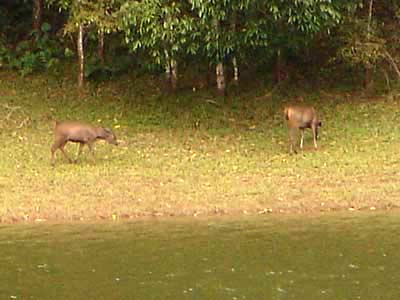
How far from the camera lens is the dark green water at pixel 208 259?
11.5m

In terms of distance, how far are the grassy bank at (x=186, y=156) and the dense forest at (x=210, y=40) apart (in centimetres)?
102

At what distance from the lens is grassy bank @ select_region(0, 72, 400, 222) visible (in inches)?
719

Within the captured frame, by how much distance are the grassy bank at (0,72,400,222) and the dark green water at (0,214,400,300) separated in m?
1.29

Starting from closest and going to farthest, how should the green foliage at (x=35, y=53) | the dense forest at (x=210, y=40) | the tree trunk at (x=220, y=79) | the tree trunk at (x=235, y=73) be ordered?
the dense forest at (x=210, y=40) → the tree trunk at (x=220, y=79) → the tree trunk at (x=235, y=73) → the green foliage at (x=35, y=53)

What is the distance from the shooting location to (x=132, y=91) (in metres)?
28.8

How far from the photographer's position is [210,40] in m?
23.6

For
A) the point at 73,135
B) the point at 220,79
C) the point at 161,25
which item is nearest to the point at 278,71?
the point at 220,79

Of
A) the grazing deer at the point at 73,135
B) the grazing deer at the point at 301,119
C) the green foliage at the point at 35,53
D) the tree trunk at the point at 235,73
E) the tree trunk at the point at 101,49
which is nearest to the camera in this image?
the grazing deer at the point at 73,135

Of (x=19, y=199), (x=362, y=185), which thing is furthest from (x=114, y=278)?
(x=362, y=185)

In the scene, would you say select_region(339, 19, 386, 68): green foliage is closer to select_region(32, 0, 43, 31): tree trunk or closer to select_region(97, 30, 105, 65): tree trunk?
select_region(97, 30, 105, 65): tree trunk

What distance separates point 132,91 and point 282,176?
9868mm

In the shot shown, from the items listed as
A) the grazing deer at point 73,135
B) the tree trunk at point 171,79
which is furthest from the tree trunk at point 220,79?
the grazing deer at point 73,135

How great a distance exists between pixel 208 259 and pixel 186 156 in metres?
8.81

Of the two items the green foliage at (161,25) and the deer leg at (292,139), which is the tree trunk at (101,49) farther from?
the deer leg at (292,139)
